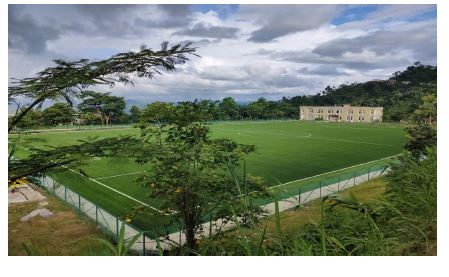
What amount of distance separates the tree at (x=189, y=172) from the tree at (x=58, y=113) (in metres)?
0.91

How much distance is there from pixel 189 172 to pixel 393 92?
13979mm

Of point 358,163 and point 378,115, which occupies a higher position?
point 378,115

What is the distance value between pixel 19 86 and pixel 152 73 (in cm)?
131

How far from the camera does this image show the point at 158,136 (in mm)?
4863

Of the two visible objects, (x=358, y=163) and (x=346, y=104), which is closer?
(x=358, y=163)

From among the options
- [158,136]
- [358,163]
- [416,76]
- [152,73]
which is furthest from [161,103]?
[358,163]

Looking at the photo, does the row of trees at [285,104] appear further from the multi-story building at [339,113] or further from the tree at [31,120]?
the multi-story building at [339,113]

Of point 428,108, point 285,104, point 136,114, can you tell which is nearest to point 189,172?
point 136,114

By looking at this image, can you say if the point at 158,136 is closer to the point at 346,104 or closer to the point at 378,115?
the point at 378,115

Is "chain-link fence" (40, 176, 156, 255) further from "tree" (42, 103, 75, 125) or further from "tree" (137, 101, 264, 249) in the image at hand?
"tree" (42, 103, 75, 125)

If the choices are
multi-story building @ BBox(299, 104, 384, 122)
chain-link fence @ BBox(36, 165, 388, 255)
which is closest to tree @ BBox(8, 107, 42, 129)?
chain-link fence @ BBox(36, 165, 388, 255)

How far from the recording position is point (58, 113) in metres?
A: 4.18
